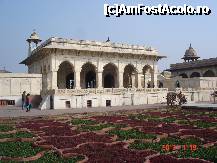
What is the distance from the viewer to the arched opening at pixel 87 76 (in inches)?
1547

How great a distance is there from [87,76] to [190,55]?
37.7 metres

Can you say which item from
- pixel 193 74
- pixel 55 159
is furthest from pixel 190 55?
pixel 55 159

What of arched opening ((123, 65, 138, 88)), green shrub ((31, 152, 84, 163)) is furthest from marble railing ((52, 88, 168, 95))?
green shrub ((31, 152, 84, 163))

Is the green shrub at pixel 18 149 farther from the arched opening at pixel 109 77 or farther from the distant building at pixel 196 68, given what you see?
the distant building at pixel 196 68

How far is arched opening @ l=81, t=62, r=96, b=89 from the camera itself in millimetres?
39281

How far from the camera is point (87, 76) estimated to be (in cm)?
4041

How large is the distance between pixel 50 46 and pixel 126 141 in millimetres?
23983

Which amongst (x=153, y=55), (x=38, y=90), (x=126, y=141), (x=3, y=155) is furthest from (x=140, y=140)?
(x=153, y=55)

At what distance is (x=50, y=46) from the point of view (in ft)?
104

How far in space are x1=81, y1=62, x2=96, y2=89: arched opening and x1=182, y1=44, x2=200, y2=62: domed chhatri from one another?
118ft

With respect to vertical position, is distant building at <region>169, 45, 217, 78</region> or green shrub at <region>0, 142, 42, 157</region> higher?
distant building at <region>169, 45, 217, 78</region>

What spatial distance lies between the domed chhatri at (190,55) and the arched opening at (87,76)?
36071mm

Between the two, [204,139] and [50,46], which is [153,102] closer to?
[50,46]

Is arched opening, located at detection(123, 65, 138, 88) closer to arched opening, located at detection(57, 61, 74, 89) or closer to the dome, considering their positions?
arched opening, located at detection(57, 61, 74, 89)
